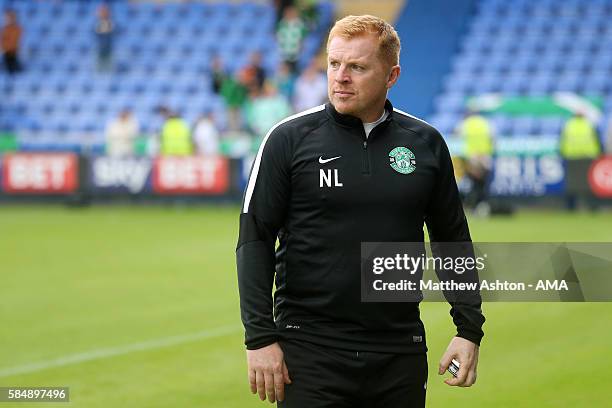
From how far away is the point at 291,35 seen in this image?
32.2 m

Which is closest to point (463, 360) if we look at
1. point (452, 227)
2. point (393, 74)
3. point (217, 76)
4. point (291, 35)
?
point (452, 227)

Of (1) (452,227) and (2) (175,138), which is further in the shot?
(2) (175,138)

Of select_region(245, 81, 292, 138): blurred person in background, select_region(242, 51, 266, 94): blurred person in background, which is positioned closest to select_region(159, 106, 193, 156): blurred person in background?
select_region(245, 81, 292, 138): blurred person in background

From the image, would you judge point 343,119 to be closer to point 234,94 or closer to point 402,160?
point 402,160

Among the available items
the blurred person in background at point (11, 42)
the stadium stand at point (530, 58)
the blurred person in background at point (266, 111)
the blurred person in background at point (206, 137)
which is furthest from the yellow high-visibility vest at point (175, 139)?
the blurred person in background at point (11, 42)

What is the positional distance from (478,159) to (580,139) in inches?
108

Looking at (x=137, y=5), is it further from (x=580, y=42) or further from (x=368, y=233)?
(x=368, y=233)

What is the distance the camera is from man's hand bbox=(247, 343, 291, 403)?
4094mm

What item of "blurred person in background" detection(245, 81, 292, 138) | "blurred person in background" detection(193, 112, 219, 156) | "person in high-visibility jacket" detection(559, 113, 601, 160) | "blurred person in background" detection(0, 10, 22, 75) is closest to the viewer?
"person in high-visibility jacket" detection(559, 113, 601, 160)

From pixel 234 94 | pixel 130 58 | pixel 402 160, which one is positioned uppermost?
pixel 130 58

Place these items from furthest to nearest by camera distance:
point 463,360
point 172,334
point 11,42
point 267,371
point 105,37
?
1. point 105,37
2. point 11,42
3. point 172,334
4. point 463,360
5. point 267,371

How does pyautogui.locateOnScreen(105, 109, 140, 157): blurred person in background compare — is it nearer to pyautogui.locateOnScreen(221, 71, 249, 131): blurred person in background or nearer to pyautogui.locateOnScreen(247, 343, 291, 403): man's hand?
pyautogui.locateOnScreen(221, 71, 249, 131): blurred person in background

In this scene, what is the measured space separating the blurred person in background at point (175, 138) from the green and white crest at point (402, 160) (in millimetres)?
23759

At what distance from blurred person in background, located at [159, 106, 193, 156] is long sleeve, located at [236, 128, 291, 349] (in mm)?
23754
